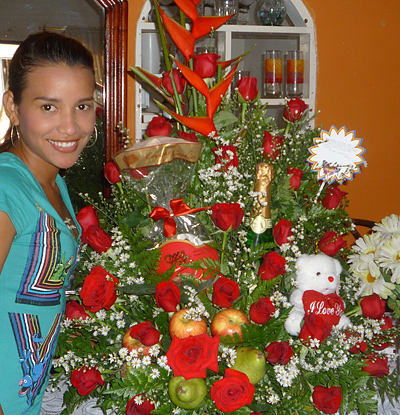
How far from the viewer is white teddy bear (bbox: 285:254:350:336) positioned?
0.76 m

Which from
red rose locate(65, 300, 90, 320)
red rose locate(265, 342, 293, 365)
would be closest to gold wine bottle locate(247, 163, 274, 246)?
red rose locate(265, 342, 293, 365)

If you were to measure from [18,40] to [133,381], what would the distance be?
1.37m

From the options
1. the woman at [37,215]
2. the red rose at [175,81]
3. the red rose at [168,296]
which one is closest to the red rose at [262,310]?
the red rose at [168,296]

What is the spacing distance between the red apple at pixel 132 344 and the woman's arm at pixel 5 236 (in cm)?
22

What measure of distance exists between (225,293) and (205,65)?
1.45ft

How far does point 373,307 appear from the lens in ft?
2.56

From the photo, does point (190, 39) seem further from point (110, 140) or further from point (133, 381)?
point (110, 140)

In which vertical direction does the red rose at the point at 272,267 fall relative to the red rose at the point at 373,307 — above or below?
above

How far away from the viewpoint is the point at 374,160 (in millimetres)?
2736

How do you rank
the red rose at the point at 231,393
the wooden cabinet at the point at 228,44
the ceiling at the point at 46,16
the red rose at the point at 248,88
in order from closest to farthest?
1. the red rose at the point at 231,393
2. the red rose at the point at 248,88
3. the ceiling at the point at 46,16
4. the wooden cabinet at the point at 228,44

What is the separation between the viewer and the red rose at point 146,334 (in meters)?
0.69

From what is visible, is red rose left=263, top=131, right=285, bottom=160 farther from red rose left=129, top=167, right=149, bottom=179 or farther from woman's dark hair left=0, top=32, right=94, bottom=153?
woman's dark hair left=0, top=32, right=94, bottom=153

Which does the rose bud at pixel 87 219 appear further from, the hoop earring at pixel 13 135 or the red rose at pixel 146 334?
the red rose at pixel 146 334

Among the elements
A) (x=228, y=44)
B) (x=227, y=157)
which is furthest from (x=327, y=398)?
(x=228, y=44)
